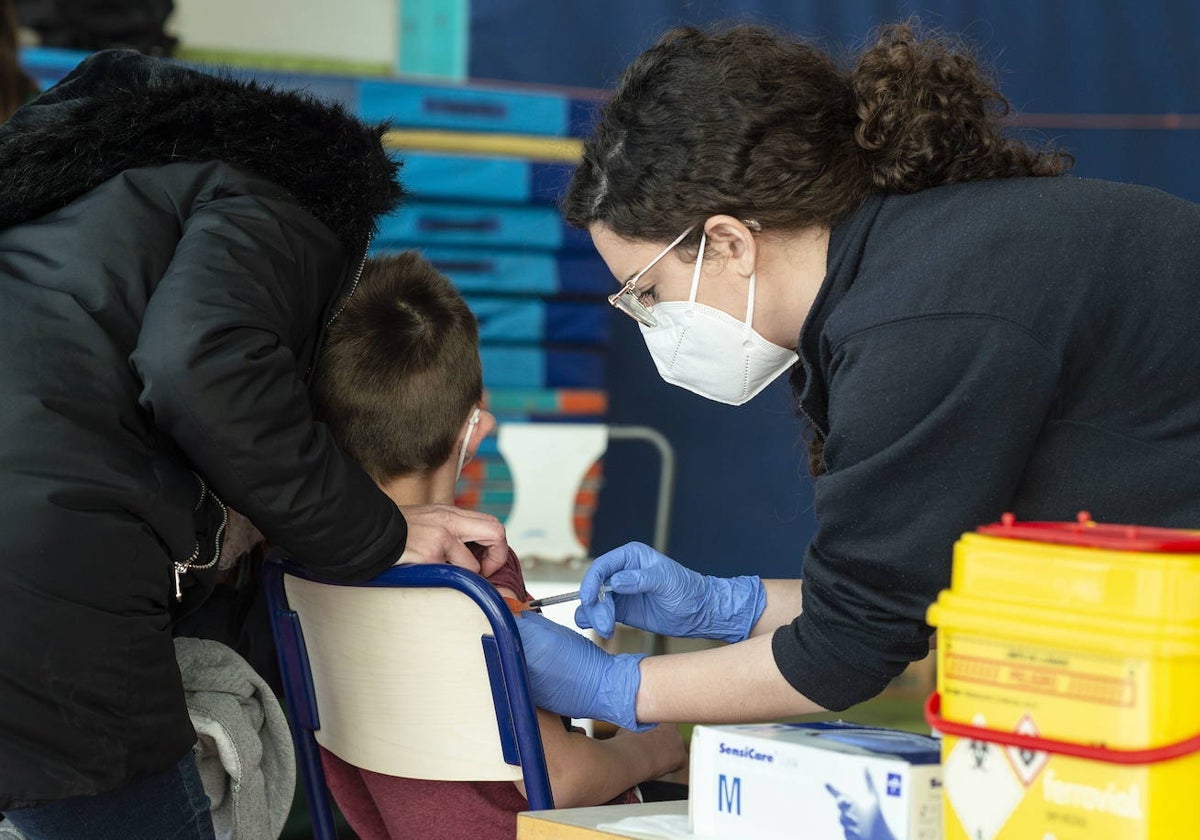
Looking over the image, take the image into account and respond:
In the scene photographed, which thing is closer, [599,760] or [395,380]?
[599,760]

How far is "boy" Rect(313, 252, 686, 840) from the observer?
4.52ft

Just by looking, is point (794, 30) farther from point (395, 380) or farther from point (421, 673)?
point (421, 673)

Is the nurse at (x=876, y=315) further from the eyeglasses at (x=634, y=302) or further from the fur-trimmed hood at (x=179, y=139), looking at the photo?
the fur-trimmed hood at (x=179, y=139)

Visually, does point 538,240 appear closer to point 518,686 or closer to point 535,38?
point 535,38

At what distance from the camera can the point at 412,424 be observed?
1465mm

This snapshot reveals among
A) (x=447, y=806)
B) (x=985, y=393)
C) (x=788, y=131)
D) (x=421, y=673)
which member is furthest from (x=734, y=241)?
(x=447, y=806)

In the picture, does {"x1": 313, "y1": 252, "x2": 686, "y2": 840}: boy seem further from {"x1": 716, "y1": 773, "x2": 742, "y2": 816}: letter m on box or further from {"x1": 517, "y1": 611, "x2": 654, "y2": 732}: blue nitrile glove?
{"x1": 716, "y1": 773, "x2": 742, "y2": 816}: letter m on box

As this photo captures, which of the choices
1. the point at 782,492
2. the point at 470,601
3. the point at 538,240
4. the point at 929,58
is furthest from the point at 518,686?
the point at 782,492

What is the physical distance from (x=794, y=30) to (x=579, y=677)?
2.76 m

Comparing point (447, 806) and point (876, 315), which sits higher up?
point (876, 315)

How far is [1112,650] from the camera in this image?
A: 0.72 meters

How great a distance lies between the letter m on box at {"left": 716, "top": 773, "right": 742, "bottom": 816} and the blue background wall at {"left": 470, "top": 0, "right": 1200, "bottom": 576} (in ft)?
8.71

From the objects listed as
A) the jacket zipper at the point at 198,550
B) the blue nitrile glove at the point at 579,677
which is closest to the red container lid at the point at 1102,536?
the blue nitrile glove at the point at 579,677

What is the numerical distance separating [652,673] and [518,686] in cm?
13
